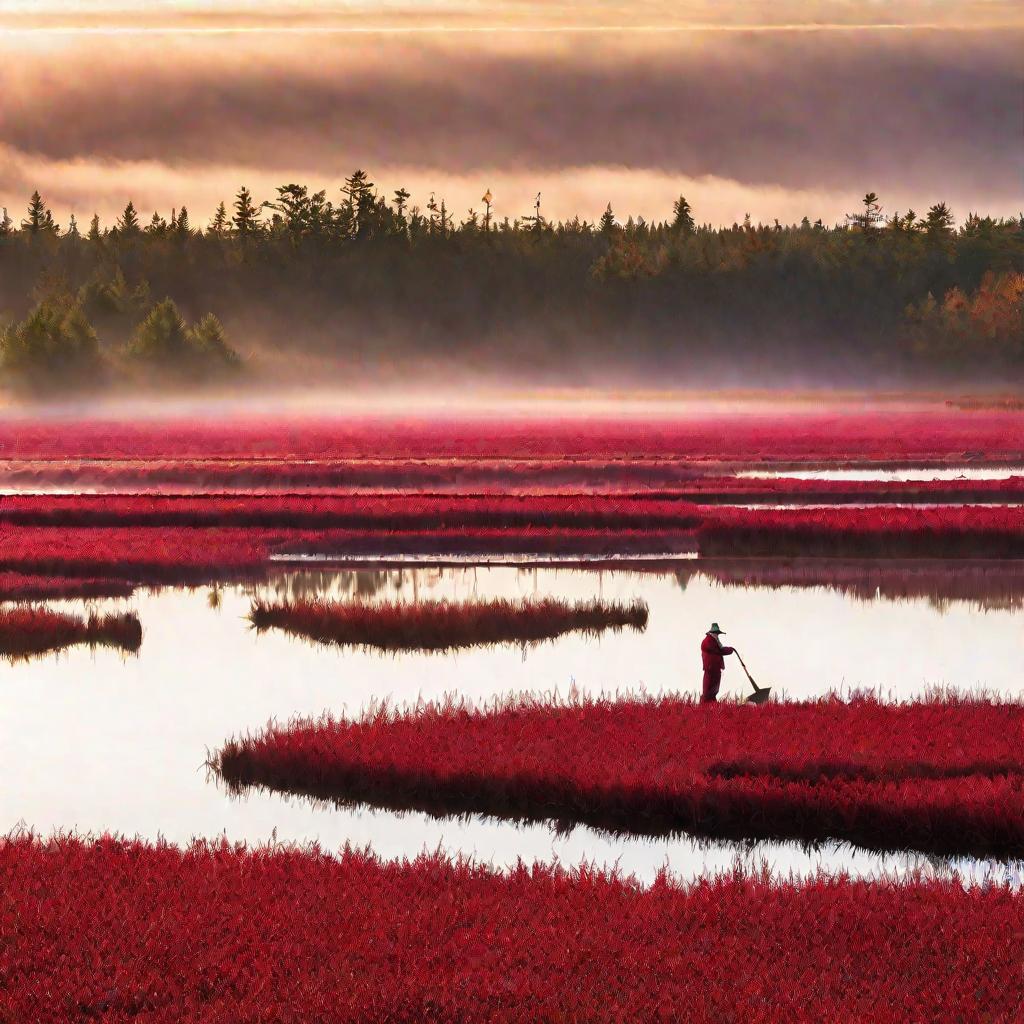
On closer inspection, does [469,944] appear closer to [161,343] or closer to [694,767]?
[694,767]

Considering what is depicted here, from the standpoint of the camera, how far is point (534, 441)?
279ft

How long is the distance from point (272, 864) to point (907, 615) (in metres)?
16.8

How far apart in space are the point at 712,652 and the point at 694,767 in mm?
3270

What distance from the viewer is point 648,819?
44.4 feet

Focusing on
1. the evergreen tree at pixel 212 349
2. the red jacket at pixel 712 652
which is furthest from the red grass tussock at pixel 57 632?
the evergreen tree at pixel 212 349

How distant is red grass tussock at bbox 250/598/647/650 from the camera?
2389 centimetres

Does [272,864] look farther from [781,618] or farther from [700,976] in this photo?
[781,618]

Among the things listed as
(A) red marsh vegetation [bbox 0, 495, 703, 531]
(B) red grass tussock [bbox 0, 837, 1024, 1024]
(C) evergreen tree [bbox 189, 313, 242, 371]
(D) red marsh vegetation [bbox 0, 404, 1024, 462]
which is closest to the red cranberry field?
(B) red grass tussock [bbox 0, 837, 1024, 1024]

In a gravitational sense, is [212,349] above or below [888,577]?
above

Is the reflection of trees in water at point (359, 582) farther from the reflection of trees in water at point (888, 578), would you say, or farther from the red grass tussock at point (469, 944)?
the red grass tussock at point (469, 944)

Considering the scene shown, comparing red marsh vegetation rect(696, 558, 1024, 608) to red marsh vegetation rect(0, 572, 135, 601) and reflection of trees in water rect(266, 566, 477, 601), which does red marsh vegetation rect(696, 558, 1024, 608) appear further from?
red marsh vegetation rect(0, 572, 135, 601)

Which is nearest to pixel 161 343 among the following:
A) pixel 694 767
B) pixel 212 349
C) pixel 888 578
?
pixel 212 349

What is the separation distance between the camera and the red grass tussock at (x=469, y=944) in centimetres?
884

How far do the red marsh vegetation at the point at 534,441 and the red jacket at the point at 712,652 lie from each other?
53.1 m
